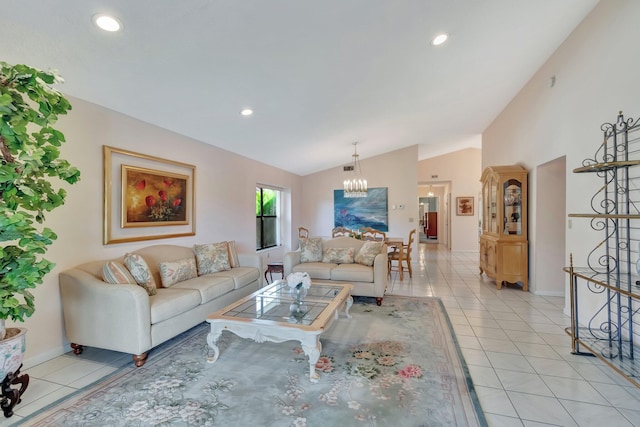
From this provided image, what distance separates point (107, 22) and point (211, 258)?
2.75 m

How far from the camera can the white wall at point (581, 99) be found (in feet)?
8.48

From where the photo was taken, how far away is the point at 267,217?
6984 millimetres

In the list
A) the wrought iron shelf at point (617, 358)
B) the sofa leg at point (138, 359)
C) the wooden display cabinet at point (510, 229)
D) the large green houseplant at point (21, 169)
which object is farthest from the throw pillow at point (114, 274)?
the wooden display cabinet at point (510, 229)

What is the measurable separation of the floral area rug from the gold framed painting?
1394mm

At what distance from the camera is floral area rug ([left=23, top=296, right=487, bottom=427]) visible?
1784 mm

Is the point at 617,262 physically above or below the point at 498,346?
above

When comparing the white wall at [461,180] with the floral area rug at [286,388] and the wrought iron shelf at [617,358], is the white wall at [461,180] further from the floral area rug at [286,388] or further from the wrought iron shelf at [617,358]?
the floral area rug at [286,388]

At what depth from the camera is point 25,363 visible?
7.73 feet

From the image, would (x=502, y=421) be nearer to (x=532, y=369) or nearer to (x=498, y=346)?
(x=532, y=369)

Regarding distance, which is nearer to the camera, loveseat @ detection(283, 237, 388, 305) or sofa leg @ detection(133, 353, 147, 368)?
sofa leg @ detection(133, 353, 147, 368)

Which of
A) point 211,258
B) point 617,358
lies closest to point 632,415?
point 617,358

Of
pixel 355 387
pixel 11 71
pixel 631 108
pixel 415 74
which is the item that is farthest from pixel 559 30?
pixel 11 71

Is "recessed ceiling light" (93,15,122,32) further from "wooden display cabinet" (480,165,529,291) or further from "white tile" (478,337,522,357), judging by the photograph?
"wooden display cabinet" (480,165,529,291)

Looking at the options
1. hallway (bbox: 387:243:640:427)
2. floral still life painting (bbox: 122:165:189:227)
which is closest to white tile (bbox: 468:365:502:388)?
hallway (bbox: 387:243:640:427)
